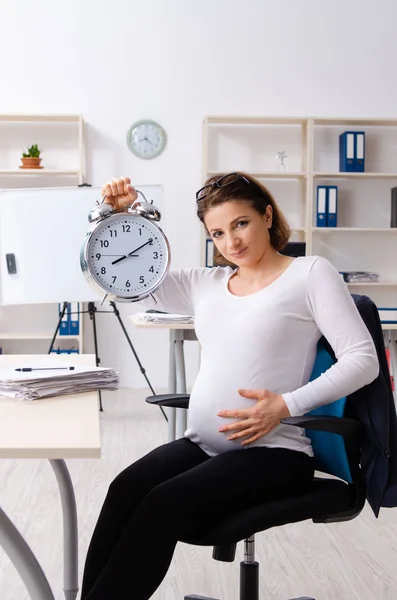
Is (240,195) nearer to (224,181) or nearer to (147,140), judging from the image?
(224,181)

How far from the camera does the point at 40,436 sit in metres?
1.19

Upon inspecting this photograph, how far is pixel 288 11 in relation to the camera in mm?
5496

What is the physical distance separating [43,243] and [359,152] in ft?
7.84

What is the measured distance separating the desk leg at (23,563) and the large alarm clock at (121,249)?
1.78 feet

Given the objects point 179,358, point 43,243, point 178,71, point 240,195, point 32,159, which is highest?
point 178,71

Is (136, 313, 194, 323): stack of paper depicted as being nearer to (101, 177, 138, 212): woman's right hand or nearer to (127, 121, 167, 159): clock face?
(101, 177, 138, 212): woman's right hand

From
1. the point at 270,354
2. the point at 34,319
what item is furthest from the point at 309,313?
the point at 34,319

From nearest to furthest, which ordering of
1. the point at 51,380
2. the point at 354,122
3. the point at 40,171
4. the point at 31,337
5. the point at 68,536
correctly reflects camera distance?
1. the point at 51,380
2. the point at 68,536
3. the point at 40,171
4. the point at 31,337
5. the point at 354,122

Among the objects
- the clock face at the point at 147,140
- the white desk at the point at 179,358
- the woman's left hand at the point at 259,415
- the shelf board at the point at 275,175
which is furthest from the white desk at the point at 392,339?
the clock face at the point at 147,140

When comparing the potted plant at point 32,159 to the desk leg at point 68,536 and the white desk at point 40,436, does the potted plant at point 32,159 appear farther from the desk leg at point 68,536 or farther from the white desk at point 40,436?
the white desk at point 40,436

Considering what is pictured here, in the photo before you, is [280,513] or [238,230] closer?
[280,513]

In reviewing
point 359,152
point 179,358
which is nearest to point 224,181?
point 179,358

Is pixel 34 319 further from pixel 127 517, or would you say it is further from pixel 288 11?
pixel 127 517

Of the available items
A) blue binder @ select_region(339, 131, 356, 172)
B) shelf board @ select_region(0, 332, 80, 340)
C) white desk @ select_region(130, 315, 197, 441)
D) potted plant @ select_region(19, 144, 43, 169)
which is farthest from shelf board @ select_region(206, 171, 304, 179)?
white desk @ select_region(130, 315, 197, 441)
